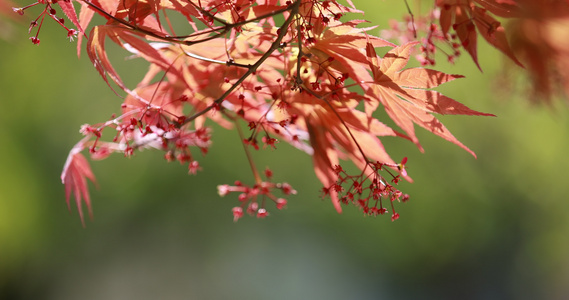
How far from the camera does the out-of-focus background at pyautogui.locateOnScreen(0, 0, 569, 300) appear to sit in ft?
9.23

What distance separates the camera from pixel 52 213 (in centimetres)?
283

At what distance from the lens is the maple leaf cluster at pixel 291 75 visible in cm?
40

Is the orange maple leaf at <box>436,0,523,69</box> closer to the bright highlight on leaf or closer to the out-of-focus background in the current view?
the bright highlight on leaf

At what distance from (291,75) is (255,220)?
2.52 metres

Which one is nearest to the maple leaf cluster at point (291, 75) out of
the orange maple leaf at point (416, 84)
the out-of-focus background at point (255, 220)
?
the orange maple leaf at point (416, 84)

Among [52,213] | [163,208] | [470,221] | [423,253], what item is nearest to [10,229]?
[52,213]

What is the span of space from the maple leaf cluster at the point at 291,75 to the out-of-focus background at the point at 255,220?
2204 millimetres

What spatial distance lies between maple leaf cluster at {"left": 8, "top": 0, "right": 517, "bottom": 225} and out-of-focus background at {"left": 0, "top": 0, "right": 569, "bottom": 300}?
2204 millimetres

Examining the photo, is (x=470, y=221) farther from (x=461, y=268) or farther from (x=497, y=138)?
(x=497, y=138)

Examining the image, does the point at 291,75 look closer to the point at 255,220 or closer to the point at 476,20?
the point at 476,20

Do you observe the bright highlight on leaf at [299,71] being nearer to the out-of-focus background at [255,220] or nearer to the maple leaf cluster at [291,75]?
the maple leaf cluster at [291,75]

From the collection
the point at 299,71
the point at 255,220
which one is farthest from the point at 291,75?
the point at 255,220

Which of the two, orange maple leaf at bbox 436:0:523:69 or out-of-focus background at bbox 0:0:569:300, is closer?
orange maple leaf at bbox 436:0:523:69

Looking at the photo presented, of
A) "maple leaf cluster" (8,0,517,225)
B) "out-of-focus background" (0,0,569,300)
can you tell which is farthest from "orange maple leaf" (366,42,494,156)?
"out-of-focus background" (0,0,569,300)
